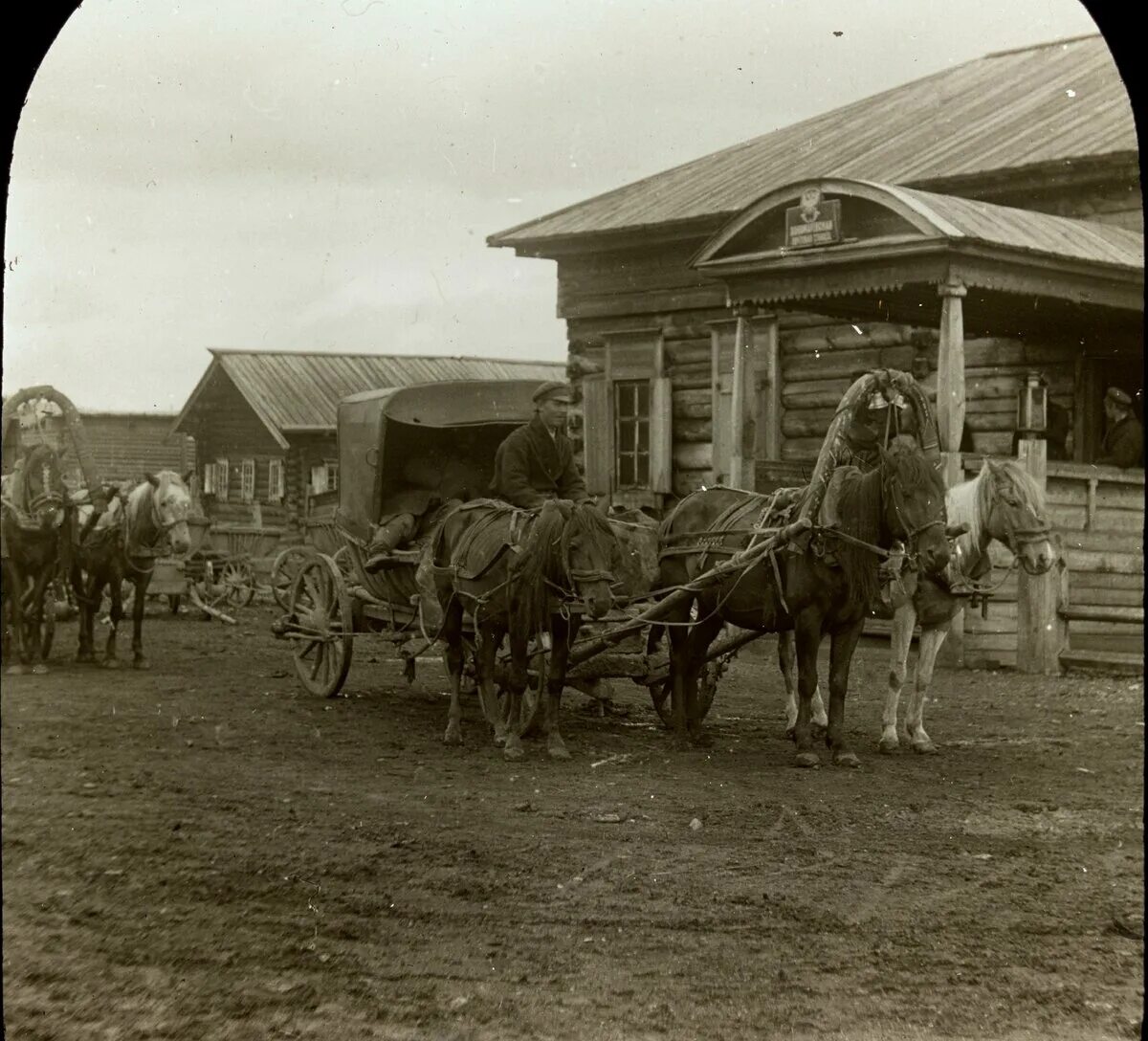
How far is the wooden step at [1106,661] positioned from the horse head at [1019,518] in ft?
9.82

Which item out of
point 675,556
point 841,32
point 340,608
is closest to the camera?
point 841,32

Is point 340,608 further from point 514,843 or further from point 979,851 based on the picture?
point 979,851

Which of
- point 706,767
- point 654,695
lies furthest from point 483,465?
point 706,767

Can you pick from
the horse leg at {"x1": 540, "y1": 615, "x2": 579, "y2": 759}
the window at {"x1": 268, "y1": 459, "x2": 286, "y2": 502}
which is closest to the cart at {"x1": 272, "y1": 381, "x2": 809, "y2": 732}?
the horse leg at {"x1": 540, "y1": 615, "x2": 579, "y2": 759}

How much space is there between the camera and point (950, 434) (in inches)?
451

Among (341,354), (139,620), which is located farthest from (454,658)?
(139,620)

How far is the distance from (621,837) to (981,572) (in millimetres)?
4039

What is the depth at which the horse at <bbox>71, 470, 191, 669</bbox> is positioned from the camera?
12.1 meters

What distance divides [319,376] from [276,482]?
2.96m

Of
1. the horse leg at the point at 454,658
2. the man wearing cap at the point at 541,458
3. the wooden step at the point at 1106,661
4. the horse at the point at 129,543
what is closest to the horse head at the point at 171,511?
the horse at the point at 129,543

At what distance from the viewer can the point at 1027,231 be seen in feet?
39.2

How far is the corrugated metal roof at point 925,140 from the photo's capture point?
13.6m

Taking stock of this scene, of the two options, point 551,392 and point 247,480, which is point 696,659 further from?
point 247,480

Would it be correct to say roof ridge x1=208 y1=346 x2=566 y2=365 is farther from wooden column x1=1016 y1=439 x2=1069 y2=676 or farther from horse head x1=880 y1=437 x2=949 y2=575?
wooden column x1=1016 y1=439 x2=1069 y2=676
